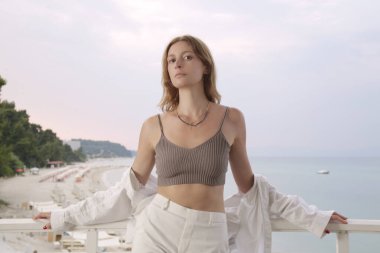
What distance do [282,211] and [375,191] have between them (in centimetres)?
3964

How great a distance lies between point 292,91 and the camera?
49.4 meters

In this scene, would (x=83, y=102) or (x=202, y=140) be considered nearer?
(x=202, y=140)

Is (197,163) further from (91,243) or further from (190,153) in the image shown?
(91,243)

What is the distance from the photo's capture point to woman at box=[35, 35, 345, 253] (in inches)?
57.6

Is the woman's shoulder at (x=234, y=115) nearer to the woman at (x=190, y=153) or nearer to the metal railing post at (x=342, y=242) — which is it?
the woman at (x=190, y=153)

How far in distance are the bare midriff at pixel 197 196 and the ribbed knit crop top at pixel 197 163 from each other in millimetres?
19

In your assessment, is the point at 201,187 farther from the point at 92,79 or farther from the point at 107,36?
the point at 92,79

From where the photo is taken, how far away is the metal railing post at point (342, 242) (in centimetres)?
170

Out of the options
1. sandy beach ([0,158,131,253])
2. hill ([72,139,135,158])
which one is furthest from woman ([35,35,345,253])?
hill ([72,139,135,158])

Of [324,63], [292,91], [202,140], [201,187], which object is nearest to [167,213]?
[201,187]

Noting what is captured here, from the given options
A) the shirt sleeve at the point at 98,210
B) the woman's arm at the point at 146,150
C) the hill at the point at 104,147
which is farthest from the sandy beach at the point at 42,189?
the woman's arm at the point at 146,150

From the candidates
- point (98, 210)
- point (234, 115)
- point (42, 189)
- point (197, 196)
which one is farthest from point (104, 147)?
point (197, 196)

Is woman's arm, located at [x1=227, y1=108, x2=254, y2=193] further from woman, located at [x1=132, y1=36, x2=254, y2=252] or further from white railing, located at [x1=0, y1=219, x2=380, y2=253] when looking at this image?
white railing, located at [x1=0, y1=219, x2=380, y2=253]

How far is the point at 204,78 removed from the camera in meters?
1.73
